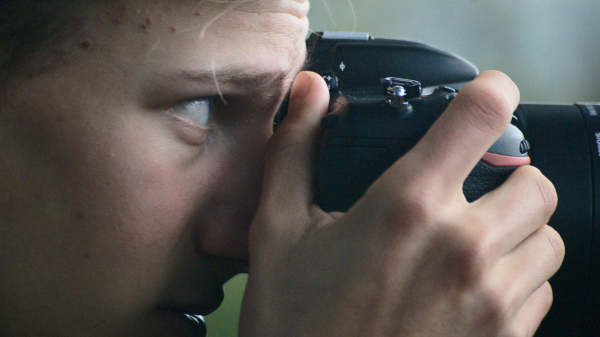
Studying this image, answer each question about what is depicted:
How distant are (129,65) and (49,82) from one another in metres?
0.06

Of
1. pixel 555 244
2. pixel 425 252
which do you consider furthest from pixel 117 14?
pixel 555 244

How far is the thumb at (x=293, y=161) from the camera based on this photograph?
39 centimetres

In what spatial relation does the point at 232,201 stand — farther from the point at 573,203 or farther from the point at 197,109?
the point at 573,203

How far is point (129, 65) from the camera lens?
13.4 inches

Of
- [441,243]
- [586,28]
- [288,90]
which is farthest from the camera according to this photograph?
[586,28]

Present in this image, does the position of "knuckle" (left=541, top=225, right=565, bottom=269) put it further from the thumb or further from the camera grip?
the thumb

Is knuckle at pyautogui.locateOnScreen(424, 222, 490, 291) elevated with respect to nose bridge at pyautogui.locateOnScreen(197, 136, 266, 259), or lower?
elevated

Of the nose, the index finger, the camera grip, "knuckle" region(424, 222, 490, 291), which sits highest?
the index finger

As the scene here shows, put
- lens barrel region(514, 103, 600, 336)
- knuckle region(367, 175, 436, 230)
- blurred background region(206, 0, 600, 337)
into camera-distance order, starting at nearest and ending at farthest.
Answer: knuckle region(367, 175, 436, 230) → lens barrel region(514, 103, 600, 336) → blurred background region(206, 0, 600, 337)

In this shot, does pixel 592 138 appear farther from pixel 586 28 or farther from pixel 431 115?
pixel 586 28

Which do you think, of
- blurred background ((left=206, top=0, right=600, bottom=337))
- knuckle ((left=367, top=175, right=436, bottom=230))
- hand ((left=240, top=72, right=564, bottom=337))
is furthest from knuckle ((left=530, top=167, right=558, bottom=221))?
blurred background ((left=206, top=0, right=600, bottom=337))

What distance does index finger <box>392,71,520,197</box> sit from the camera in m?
0.33

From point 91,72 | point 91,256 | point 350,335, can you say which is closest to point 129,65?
point 91,72

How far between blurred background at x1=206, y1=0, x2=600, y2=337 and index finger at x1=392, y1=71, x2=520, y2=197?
83cm
